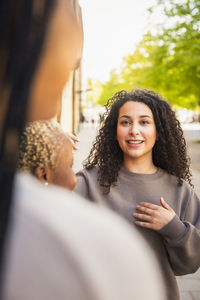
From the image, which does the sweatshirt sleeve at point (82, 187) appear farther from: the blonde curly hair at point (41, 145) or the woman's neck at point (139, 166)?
the blonde curly hair at point (41, 145)

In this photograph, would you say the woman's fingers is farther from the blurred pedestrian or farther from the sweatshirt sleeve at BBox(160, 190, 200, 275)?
the blurred pedestrian

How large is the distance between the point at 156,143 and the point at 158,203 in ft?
1.39

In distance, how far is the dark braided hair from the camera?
0.37m

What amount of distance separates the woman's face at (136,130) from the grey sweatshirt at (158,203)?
0.14 m

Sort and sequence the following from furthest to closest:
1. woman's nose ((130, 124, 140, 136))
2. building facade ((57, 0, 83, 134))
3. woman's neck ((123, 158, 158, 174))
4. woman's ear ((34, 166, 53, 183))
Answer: woman's neck ((123, 158, 158, 174)) < woman's nose ((130, 124, 140, 136)) < woman's ear ((34, 166, 53, 183)) < building facade ((57, 0, 83, 134))

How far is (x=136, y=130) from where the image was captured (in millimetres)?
1874

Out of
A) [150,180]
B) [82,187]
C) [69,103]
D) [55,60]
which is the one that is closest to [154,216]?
[150,180]

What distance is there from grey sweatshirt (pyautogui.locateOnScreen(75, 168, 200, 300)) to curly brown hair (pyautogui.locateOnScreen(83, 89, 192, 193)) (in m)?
0.06

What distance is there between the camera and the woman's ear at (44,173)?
3.62ft

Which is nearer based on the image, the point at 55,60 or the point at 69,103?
the point at 55,60

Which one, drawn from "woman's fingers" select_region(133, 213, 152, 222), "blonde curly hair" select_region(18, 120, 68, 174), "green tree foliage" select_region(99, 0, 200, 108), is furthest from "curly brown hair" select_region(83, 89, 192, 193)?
"green tree foliage" select_region(99, 0, 200, 108)

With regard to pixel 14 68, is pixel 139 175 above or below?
below

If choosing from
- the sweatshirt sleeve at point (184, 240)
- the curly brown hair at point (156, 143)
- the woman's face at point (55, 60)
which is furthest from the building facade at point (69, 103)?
the sweatshirt sleeve at point (184, 240)

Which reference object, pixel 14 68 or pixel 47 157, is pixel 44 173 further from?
pixel 14 68
